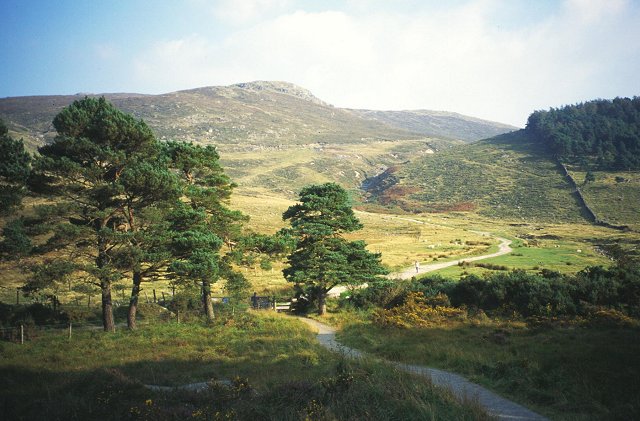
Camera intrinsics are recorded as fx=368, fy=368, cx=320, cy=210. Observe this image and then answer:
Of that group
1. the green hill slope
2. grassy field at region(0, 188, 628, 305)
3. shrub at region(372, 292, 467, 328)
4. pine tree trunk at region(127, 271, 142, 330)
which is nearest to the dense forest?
the green hill slope

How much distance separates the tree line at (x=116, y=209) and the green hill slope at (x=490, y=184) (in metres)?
99.0

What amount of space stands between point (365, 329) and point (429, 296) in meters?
5.88

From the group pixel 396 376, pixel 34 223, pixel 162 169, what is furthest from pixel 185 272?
pixel 396 376

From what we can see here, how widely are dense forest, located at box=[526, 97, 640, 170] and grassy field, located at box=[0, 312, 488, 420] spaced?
144 meters

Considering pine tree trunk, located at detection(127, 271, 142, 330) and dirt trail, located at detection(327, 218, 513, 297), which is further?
dirt trail, located at detection(327, 218, 513, 297)

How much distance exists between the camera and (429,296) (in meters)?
23.8

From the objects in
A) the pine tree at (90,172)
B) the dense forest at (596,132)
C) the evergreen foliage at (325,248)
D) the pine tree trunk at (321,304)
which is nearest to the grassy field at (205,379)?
the pine tree at (90,172)

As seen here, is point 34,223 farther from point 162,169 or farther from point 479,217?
point 479,217

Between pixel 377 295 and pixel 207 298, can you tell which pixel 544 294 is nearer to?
pixel 377 295

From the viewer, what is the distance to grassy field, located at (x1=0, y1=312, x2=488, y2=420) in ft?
24.0

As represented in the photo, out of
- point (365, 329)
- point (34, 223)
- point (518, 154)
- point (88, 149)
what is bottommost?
→ point (365, 329)

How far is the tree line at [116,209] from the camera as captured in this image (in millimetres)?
17766

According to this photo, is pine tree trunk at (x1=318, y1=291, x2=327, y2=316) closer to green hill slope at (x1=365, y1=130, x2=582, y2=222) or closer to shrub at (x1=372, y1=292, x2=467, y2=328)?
shrub at (x1=372, y1=292, x2=467, y2=328)

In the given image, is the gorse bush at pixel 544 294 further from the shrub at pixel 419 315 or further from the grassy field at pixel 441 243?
the grassy field at pixel 441 243
